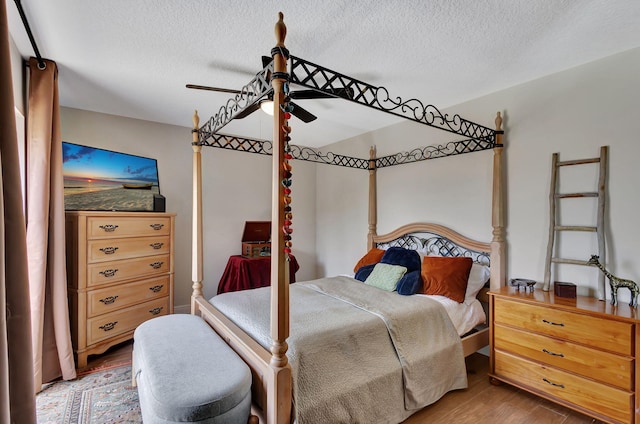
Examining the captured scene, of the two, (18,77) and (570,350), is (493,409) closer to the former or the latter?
(570,350)

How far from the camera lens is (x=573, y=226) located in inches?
89.0

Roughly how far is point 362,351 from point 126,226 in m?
2.53

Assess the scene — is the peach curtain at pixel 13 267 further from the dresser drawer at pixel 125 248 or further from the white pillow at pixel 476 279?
the white pillow at pixel 476 279

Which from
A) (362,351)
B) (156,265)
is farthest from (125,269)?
(362,351)

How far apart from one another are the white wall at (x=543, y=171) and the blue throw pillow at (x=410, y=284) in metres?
0.76

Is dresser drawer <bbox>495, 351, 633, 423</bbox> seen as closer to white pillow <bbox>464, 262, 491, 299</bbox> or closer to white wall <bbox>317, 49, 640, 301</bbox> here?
white pillow <bbox>464, 262, 491, 299</bbox>

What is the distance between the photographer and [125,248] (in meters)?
2.92

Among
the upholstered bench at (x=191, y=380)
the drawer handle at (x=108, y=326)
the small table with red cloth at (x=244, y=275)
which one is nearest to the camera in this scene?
the upholstered bench at (x=191, y=380)

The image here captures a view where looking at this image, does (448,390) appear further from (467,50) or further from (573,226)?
(467,50)

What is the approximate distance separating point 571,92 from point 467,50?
3.29 feet

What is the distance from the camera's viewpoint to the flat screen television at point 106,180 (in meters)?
2.98

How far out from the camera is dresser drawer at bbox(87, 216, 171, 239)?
106 inches

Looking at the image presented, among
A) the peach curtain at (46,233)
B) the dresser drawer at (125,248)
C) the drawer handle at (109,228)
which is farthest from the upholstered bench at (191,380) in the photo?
the drawer handle at (109,228)

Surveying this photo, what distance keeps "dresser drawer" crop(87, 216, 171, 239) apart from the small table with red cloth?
92cm
